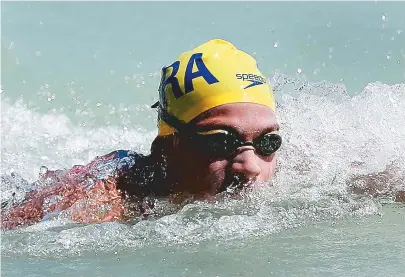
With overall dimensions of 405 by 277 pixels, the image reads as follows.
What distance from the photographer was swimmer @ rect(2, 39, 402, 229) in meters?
3.55

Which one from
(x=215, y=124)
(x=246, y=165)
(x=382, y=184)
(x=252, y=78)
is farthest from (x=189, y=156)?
(x=382, y=184)

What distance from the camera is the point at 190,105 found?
379 centimetres

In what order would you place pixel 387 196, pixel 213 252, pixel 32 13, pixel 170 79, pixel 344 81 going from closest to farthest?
1. pixel 213 252
2. pixel 387 196
3. pixel 170 79
4. pixel 344 81
5. pixel 32 13

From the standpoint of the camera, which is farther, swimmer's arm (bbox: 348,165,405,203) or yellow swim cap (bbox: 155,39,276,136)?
yellow swim cap (bbox: 155,39,276,136)

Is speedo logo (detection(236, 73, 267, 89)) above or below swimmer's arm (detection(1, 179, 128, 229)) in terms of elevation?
above

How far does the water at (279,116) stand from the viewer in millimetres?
2666

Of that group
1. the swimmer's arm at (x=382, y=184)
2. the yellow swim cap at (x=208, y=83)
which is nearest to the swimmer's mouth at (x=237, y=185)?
the yellow swim cap at (x=208, y=83)

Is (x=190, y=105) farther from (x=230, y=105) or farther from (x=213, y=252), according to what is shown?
(x=213, y=252)

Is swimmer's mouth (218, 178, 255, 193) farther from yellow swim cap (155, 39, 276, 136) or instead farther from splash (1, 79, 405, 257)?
yellow swim cap (155, 39, 276, 136)

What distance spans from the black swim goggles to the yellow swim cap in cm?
15

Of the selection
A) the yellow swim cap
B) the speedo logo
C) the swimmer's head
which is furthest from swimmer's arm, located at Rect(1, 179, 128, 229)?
the speedo logo

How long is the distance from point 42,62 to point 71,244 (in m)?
5.92

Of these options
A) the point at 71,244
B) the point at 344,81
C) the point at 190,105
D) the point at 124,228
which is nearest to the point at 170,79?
the point at 190,105

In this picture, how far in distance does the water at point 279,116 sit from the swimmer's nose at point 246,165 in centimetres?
10
